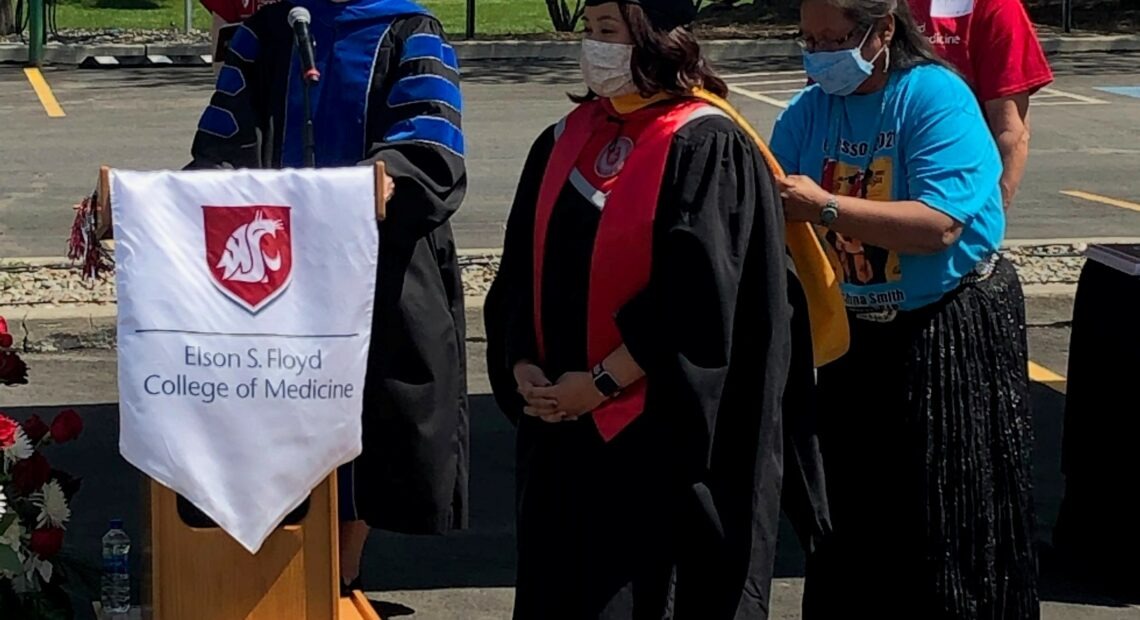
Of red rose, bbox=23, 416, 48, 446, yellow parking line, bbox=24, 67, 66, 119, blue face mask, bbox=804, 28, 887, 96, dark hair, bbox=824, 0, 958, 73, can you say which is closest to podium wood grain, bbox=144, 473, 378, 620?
red rose, bbox=23, 416, 48, 446

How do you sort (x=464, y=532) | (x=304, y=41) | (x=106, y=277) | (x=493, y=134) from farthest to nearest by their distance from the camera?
(x=493, y=134)
(x=106, y=277)
(x=464, y=532)
(x=304, y=41)

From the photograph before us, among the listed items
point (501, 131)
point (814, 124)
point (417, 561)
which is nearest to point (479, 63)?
point (501, 131)

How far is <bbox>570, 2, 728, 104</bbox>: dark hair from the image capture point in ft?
10.2

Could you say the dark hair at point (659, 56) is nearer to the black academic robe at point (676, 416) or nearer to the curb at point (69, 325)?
the black academic robe at point (676, 416)

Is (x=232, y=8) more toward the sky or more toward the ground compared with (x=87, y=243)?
more toward the sky

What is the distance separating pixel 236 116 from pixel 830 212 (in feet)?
4.66

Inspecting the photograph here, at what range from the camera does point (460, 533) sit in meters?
5.52

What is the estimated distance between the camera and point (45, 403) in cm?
666

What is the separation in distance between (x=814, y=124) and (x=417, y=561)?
217 centimetres

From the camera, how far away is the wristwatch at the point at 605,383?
317 cm

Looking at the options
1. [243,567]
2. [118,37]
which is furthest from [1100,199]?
[118,37]

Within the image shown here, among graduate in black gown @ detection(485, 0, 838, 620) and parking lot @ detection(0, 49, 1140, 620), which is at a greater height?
graduate in black gown @ detection(485, 0, 838, 620)

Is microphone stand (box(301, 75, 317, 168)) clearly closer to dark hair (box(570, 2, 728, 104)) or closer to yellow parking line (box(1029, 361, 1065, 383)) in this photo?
dark hair (box(570, 2, 728, 104))

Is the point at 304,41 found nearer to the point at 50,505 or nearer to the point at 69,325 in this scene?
the point at 50,505
